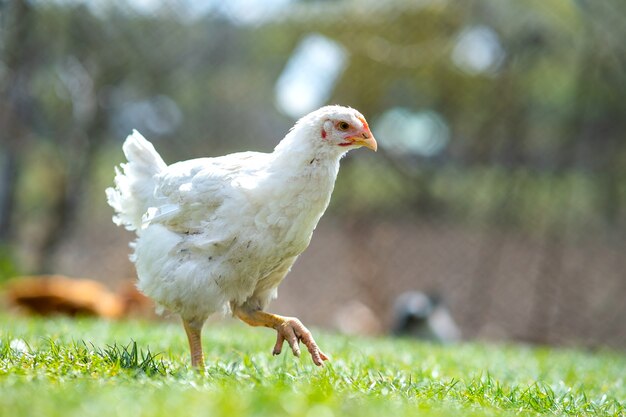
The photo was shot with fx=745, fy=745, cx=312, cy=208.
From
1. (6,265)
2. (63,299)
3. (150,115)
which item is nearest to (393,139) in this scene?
(150,115)

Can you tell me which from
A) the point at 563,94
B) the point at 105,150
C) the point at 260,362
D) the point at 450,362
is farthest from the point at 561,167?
the point at 260,362

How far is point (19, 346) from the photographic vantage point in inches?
144

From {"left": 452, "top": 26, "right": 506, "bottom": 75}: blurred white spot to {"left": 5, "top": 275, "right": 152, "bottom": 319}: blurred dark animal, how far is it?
5.06 metres

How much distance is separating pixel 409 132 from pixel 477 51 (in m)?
1.36

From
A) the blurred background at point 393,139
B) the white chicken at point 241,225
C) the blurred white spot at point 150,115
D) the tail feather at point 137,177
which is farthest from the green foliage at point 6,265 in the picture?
the white chicken at point 241,225

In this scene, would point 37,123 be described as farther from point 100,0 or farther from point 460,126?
point 460,126

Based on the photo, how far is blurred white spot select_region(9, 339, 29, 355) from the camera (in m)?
3.41

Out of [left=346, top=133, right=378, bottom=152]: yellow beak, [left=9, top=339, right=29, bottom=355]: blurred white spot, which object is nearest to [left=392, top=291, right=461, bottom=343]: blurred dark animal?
[left=346, top=133, right=378, bottom=152]: yellow beak

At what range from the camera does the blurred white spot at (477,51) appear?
30.5ft

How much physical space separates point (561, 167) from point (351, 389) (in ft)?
22.7

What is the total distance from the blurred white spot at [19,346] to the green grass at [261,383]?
0.04 feet

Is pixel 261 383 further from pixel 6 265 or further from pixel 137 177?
pixel 6 265

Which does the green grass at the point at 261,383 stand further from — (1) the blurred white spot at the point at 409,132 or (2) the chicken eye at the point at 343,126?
(1) the blurred white spot at the point at 409,132

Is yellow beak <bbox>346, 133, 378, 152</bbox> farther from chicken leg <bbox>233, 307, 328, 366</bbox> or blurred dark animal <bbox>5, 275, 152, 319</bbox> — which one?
blurred dark animal <bbox>5, 275, 152, 319</bbox>
